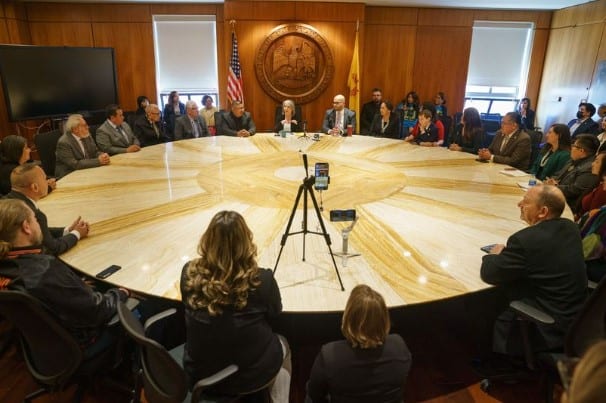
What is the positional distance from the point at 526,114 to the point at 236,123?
5753mm

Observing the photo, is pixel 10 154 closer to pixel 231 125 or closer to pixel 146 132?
pixel 146 132

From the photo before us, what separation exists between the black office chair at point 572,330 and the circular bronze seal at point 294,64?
638cm

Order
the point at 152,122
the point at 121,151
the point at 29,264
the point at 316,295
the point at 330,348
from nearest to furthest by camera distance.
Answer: the point at 330,348 < the point at 29,264 < the point at 316,295 < the point at 121,151 < the point at 152,122

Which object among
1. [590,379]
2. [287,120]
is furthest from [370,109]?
[590,379]

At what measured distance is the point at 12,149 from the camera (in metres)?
3.60

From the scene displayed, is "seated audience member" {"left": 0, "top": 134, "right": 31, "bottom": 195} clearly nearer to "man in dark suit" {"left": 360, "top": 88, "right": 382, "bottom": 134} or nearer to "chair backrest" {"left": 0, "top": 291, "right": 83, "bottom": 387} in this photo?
"chair backrest" {"left": 0, "top": 291, "right": 83, "bottom": 387}

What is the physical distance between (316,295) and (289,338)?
2.79ft

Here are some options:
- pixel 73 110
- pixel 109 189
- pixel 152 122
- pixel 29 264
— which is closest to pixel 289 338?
pixel 29 264

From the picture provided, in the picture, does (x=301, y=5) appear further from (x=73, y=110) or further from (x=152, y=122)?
(x=73, y=110)

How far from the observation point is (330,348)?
162 centimetres

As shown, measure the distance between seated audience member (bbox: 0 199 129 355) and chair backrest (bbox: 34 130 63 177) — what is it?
298 cm

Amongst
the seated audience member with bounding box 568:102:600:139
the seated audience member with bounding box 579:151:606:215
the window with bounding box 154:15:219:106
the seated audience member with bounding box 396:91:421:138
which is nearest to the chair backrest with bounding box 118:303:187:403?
the seated audience member with bounding box 579:151:606:215

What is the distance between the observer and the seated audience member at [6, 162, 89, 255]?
2.57 meters

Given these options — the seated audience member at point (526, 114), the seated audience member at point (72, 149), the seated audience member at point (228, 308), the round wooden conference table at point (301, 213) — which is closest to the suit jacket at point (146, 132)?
the round wooden conference table at point (301, 213)
